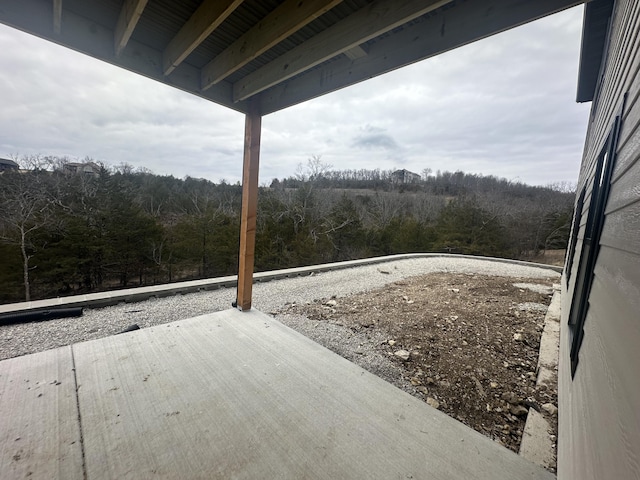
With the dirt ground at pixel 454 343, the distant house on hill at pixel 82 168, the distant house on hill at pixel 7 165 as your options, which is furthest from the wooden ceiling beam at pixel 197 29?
the distant house on hill at pixel 82 168

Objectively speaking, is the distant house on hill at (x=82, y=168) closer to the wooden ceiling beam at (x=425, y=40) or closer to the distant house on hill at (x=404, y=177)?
the wooden ceiling beam at (x=425, y=40)

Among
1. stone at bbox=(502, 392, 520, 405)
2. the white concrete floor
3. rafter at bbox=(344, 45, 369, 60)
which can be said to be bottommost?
stone at bbox=(502, 392, 520, 405)

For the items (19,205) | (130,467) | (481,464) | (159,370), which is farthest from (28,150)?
(481,464)

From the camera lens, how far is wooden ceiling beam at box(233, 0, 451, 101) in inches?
52.5

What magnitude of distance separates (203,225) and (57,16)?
1060 cm

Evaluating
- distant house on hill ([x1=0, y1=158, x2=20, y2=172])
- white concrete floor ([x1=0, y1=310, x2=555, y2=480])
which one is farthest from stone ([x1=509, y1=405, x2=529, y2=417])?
distant house on hill ([x1=0, y1=158, x2=20, y2=172])

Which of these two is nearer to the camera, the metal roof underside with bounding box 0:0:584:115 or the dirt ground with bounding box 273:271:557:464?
the metal roof underside with bounding box 0:0:584:115

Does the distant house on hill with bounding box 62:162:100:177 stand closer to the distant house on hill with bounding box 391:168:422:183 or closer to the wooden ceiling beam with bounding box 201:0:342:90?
the wooden ceiling beam with bounding box 201:0:342:90

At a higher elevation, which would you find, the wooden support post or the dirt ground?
the wooden support post

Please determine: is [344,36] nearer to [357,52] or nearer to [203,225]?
[357,52]

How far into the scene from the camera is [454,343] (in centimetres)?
290

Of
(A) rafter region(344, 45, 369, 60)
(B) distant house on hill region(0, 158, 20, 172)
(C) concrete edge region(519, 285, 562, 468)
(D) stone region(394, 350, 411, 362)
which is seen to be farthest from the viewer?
(B) distant house on hill region(0, 158, 20, 172)

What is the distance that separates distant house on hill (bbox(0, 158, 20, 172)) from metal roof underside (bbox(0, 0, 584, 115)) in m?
10.9

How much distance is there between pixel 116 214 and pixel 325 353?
10937 millimetres
